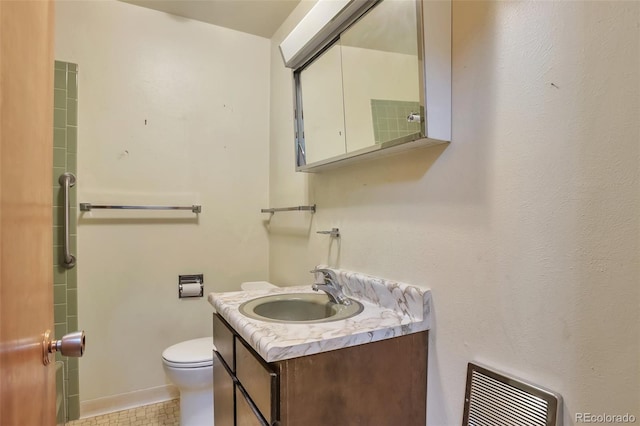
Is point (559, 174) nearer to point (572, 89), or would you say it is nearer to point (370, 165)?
point (572, 89)

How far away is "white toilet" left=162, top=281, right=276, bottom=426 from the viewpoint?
168cm

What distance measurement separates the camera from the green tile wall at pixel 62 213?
6.28ft

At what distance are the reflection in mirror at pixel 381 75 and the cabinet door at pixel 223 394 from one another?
3.28 ft

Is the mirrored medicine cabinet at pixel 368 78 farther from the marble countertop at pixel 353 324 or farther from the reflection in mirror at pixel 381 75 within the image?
the marble countertop at pixel 353 324

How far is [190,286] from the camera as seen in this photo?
7.29ft

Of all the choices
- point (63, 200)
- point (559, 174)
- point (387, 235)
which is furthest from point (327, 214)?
point (63, 200)

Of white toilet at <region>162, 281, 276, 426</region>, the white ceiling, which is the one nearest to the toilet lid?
white toilet at <region>162, 281, 276, 426</region>

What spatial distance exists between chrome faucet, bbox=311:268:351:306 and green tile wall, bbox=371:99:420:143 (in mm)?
562

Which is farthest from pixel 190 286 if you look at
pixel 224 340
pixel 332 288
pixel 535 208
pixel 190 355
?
pixel 535 208

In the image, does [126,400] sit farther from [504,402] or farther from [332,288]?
[504,402]

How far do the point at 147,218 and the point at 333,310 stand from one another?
139 centimetres

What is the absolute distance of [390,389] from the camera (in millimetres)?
1062

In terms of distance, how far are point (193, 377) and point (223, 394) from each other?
41cm

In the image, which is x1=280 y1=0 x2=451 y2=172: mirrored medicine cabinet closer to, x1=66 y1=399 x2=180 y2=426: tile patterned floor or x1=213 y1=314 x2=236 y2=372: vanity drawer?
x1=213 y1=314 x2=236 y2=372: vanity drawer
